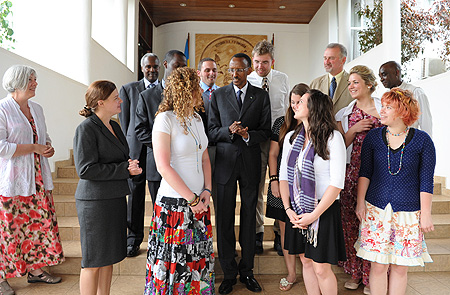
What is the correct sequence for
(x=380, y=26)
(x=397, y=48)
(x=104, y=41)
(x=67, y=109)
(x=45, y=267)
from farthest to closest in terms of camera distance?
1. (x=104, y=41)
2. (x=380, y=26)
3. (x=397, y=48)
4. (x=67, y=109)
5. (x=45, y=267)

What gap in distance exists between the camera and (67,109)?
5223mm

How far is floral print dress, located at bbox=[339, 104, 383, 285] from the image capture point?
2.85m

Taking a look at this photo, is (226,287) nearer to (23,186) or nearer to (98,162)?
(98,162)

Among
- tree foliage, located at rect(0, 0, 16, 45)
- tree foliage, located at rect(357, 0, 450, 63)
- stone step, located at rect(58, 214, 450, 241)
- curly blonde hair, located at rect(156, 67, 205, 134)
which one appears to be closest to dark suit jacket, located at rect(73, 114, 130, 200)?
curly blonde hair, located at rect(156, 67, 205, 134)

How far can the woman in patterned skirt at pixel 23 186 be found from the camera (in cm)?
278

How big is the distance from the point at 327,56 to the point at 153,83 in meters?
1.66

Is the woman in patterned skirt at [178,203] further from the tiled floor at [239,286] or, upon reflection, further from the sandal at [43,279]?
the sandal at [43,279]

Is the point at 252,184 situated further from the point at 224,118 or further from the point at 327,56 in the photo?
the point at 327,56

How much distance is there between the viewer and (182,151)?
7.34 feet

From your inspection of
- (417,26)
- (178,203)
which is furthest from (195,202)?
(417,26)

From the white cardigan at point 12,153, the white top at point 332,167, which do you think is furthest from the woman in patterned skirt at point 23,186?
the white top at point 332,167

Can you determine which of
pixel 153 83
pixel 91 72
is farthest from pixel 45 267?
pixel 91 72

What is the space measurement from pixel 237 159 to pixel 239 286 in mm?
1093

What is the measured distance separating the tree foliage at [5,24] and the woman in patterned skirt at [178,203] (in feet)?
11.2
